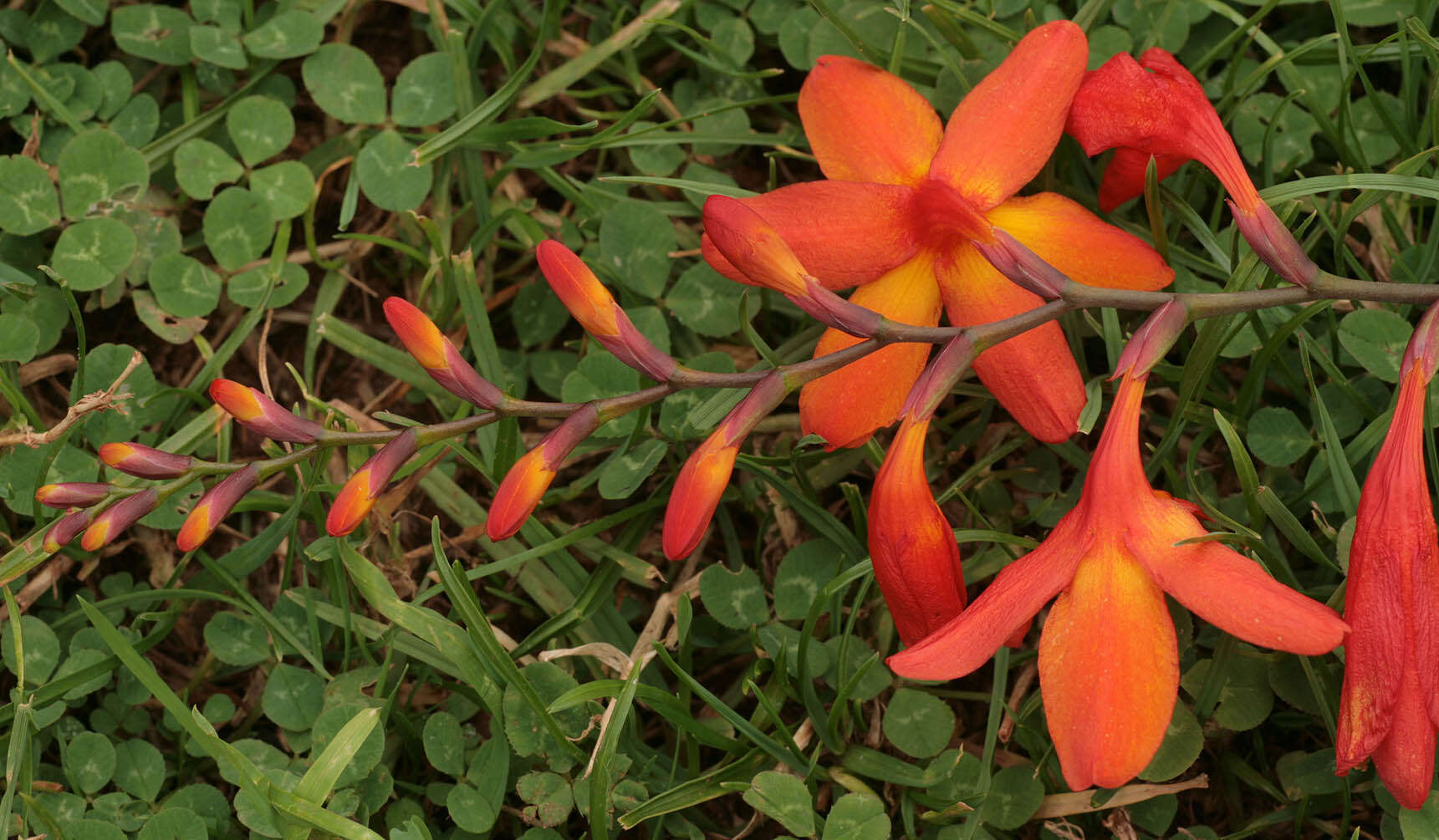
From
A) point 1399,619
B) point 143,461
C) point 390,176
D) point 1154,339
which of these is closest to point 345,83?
point 390,176

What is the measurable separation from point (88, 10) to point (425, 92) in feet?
3.06

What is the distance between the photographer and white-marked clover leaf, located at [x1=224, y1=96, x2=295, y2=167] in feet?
10.4

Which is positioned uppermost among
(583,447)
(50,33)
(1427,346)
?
(50,33)

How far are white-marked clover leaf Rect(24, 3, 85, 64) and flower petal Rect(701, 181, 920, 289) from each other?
6.83 ft

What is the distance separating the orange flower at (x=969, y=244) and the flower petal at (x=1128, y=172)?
0.59 feet

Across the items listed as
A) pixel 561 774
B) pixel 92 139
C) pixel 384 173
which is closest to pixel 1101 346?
pixel 561 774

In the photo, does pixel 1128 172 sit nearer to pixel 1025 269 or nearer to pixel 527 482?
pixel 1025 269

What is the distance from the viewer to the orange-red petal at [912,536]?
209cm

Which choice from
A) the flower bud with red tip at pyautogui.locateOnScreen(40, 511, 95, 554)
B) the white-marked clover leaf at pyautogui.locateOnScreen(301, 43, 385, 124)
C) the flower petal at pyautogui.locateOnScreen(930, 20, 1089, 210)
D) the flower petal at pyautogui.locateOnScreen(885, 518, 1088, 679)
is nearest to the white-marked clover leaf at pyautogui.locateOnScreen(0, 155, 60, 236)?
the white-marked clover leaf at pyautogui.locateOnScreen(301, 43, 385, 124)

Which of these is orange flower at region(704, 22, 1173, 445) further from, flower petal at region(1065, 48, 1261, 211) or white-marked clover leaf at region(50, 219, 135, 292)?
white-marked clover leaf at region(50, 219, 135, 292)

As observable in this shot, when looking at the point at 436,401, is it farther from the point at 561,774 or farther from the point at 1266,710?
the point at 1266,710

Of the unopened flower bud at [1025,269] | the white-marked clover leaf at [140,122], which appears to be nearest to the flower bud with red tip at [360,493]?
the unopened flower bud at [1025,269]

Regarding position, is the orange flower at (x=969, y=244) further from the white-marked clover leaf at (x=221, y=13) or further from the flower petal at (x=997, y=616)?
the white-marked clover leaf at (x=221, y=13)

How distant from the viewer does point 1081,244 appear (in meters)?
2.35
